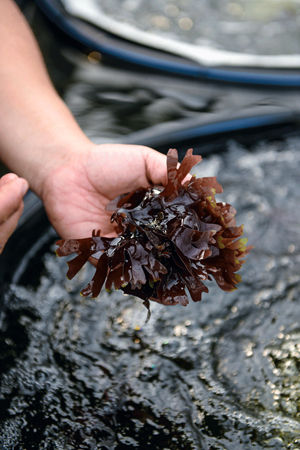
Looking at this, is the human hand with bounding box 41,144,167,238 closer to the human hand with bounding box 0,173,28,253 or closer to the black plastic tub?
the human hand with bounding box 0,173,28,253

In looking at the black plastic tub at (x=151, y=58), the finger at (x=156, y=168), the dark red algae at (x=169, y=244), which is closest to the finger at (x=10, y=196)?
the dark red algae at (x=169, y=244)

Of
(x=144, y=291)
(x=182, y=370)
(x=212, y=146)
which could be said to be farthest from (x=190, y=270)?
(x=212, y=146)

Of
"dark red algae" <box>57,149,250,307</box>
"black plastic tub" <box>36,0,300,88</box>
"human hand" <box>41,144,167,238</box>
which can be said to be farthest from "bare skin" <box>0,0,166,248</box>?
"black plastic tub" <box>36,0,300,88</box>

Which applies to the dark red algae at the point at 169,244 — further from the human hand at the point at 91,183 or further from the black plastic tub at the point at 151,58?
the black plastic tub at the point at 151,58

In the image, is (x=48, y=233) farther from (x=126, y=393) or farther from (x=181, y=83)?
(x=181, y=83)

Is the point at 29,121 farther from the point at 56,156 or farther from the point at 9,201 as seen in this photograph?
the point at 9,201

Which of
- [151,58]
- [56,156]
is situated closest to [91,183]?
[56,156]
